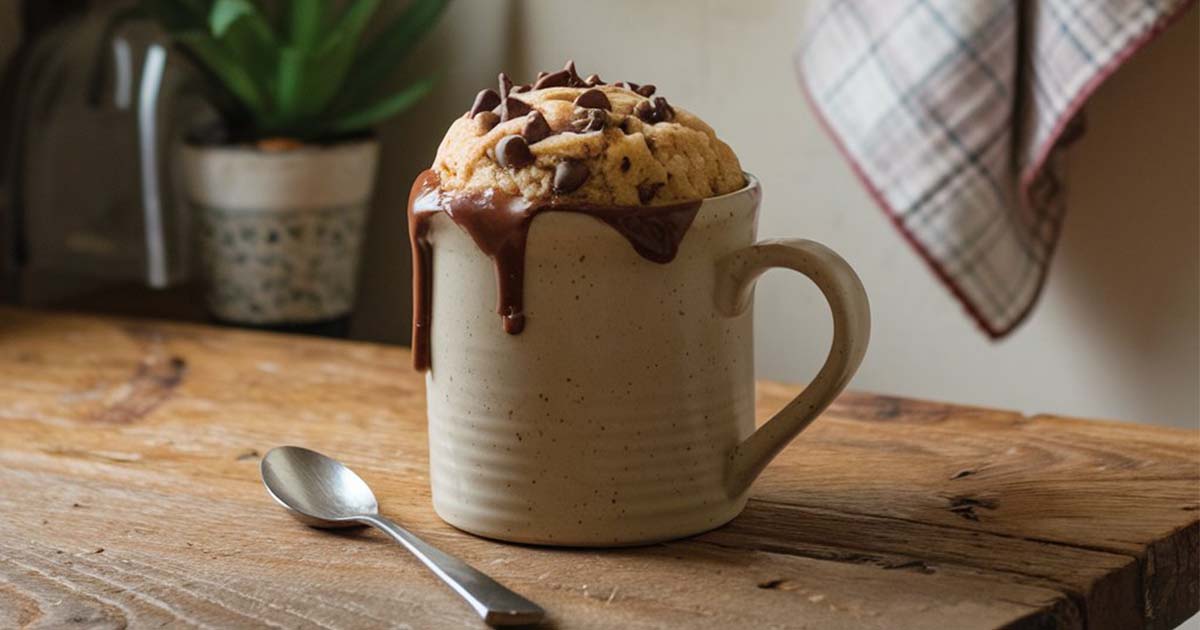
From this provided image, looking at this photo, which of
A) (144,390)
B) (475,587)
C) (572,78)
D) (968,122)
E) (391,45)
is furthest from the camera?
(391,45)

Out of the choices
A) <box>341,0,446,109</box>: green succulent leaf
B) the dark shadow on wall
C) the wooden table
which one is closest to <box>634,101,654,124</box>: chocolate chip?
the wooden table

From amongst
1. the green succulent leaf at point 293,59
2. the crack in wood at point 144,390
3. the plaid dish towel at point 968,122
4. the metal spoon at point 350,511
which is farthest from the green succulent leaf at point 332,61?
the metal spoon at point 350,511

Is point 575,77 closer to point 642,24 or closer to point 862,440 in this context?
point 862,440

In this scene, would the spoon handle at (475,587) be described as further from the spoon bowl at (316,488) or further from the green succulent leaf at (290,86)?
the green succulent leaf at (290,86)

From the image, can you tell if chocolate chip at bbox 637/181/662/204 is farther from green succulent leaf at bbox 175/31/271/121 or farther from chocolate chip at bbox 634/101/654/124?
green succulent leaf at bbox 175/31/271/121

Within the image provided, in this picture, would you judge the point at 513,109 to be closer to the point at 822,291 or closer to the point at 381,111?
the point at 822,291

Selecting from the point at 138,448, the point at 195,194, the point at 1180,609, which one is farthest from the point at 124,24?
the point at 1180,609

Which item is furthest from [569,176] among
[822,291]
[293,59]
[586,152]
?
[293,59]
